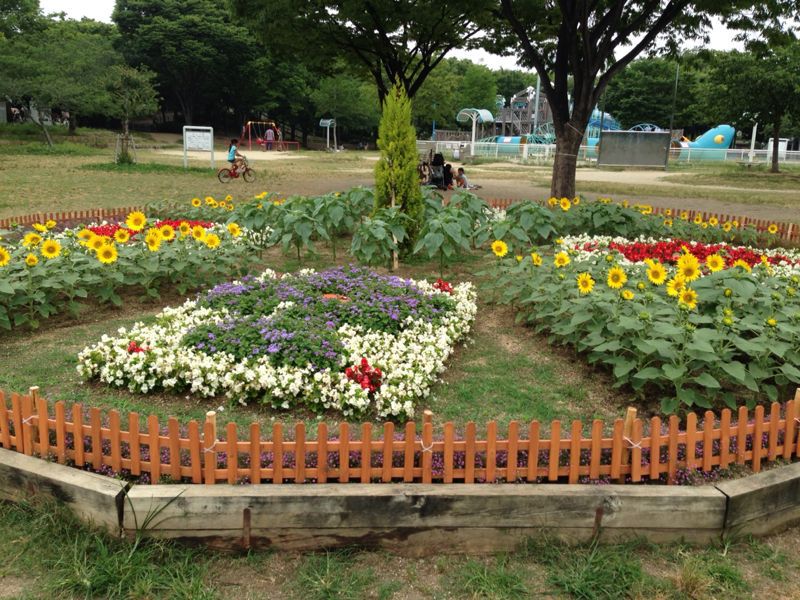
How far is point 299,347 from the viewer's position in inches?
174

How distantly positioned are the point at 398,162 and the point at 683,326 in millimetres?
4619

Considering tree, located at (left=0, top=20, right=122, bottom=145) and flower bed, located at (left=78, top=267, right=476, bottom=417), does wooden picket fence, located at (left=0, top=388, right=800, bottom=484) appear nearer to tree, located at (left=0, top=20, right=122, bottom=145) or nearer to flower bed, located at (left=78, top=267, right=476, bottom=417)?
flower bed, located at (left=78, top=267, right=476, bottom=417)

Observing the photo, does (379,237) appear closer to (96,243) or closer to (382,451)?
(96,243)

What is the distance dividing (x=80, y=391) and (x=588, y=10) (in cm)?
1119

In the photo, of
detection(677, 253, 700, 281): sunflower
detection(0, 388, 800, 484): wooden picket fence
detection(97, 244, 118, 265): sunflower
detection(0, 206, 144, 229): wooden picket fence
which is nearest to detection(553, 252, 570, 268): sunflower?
detection(677, 253, 700, 281): sunflower

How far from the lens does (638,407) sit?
4.33 metres

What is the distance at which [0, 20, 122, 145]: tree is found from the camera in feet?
106

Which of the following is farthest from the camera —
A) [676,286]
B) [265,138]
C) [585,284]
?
[265,138]

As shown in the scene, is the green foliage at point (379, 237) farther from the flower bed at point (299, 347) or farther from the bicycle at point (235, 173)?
the bicycle at point (235, 173)

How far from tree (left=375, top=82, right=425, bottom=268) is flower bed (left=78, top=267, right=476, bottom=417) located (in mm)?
2603

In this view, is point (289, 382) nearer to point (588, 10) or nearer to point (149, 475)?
point (149, 475)

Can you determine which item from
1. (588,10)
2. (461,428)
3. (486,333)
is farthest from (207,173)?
(461,428)

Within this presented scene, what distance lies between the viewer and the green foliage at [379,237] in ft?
23.3

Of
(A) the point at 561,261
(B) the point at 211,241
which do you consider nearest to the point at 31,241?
(B) the point at 211,241
